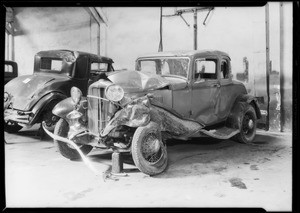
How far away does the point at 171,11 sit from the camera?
370 cm

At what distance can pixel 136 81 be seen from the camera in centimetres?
367

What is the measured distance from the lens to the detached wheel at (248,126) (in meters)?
4.79

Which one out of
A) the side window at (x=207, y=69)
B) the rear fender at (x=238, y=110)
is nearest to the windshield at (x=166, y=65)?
the side window at (x=207, y=69)

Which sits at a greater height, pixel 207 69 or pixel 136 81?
pixel 207 69

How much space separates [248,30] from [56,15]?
8.50ft

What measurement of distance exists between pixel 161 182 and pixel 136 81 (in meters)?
1.26

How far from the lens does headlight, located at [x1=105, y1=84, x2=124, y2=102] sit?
10.8 ft

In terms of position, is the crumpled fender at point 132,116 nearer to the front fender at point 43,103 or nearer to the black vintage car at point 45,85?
the black vintage car at point 45,85

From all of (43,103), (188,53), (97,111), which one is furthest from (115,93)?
(43,103)

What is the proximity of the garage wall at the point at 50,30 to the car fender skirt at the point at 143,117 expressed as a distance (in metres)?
1.27

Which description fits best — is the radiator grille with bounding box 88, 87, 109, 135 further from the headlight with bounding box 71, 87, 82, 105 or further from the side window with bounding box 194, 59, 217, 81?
the side window with bounding box 194, 59, 217, 81

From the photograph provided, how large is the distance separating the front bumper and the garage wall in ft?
2.26

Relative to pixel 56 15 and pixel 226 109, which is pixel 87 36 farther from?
pixel 226 109

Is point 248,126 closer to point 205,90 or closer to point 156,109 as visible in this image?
point 205,90
